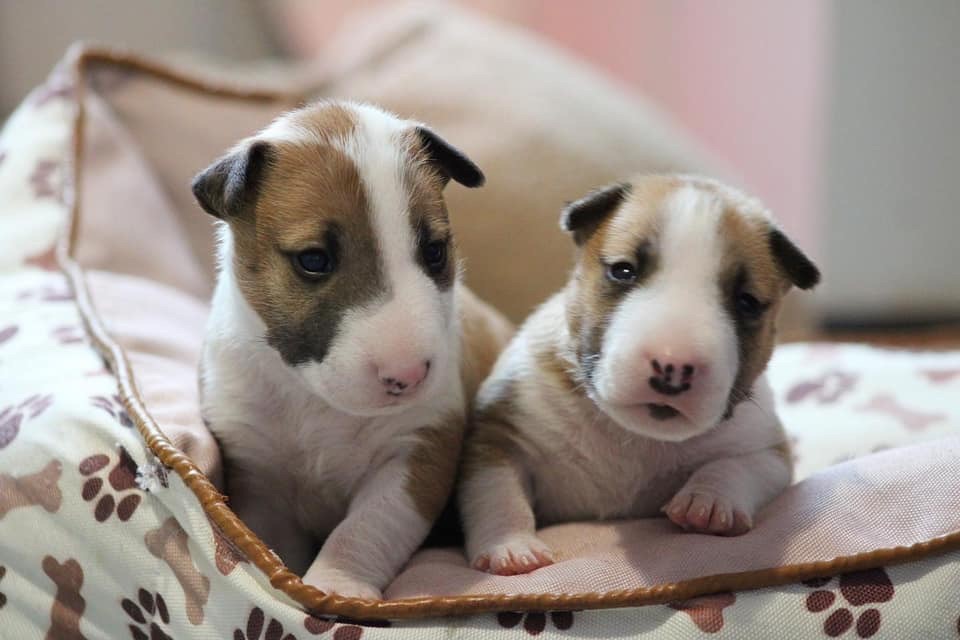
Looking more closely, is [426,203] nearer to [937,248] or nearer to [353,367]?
[353,367]

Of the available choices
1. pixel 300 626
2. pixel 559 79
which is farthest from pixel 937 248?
pixel 300 626

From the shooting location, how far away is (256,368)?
1.66 metres

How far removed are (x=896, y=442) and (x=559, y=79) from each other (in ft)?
5.14

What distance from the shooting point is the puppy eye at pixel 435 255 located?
4.97 ft

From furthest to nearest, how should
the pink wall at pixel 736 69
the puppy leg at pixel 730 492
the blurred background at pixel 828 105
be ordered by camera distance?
the pink wall at pixel 736 69
the blurred background at pixel 828 105
the puppy leg at pixel 730 492

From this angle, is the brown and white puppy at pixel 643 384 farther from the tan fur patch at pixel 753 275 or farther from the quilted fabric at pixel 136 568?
the quilted fabric at pixel 136 568

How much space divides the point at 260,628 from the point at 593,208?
78cm

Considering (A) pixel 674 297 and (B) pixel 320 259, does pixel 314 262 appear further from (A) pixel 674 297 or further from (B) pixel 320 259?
(A) pixel 674 297

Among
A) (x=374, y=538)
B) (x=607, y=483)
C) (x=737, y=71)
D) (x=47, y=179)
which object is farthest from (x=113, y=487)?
(x=737, y=71)

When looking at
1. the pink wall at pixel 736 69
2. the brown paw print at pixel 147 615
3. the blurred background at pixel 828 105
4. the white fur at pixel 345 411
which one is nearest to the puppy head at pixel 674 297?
the white fur at pixel 345 411

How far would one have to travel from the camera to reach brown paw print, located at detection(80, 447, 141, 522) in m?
1.51

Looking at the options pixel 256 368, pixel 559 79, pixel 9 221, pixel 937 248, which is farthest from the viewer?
pixel 937 248

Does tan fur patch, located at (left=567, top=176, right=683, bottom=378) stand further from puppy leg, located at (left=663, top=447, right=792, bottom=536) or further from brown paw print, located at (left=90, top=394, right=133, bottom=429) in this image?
brown paw print, located at (left=90, top=394, right=133, bottom=429)

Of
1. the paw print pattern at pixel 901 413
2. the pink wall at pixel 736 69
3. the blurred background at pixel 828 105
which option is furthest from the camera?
the pink wall at pixel 736 69
